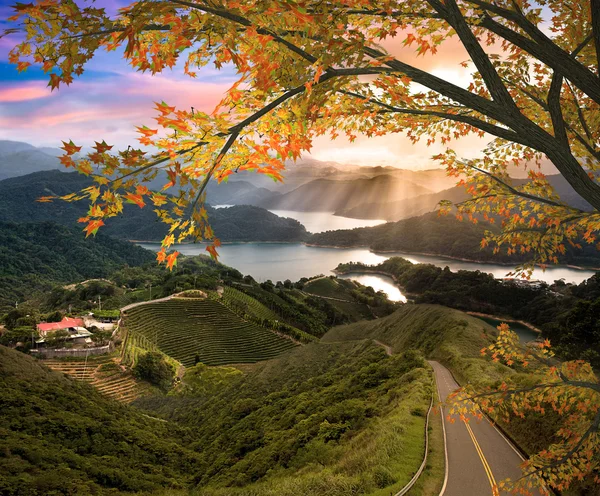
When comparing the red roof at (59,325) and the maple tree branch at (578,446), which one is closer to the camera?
the maple tree branch at (578,446)

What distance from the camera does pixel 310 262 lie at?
443 feet

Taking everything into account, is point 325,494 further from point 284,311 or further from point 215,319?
point 284,311

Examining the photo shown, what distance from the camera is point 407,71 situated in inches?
110

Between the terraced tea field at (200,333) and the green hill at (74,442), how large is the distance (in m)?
19.7

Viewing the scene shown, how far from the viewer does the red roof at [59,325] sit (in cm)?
3183

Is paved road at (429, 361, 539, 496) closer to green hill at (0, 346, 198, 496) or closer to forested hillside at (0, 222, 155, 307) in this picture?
green hill at (0, 346, 198, 496)

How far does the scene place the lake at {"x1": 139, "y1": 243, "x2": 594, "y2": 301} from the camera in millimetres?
102312

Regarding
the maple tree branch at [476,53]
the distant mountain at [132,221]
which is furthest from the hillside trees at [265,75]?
the distant mountain at [132,221]

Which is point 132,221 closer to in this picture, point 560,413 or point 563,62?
point 560,413

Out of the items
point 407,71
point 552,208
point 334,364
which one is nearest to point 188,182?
point 407,71

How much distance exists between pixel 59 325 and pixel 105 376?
8390 millimetres

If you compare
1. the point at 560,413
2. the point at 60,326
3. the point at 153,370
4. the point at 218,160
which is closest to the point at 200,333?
the point at 153,370

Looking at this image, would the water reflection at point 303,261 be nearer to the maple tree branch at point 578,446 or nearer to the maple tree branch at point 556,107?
the maple tree branch at point 578,446

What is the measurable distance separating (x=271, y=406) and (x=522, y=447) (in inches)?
365
